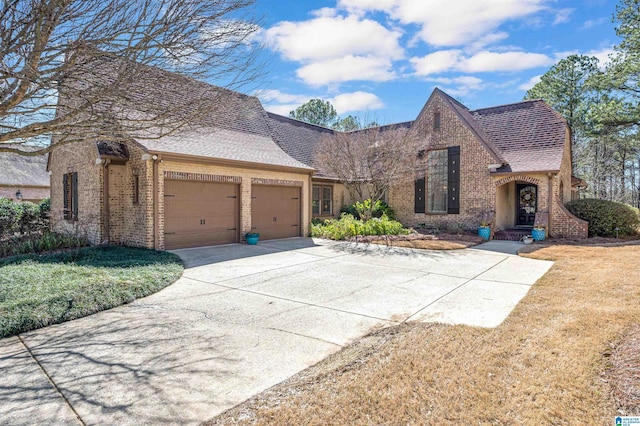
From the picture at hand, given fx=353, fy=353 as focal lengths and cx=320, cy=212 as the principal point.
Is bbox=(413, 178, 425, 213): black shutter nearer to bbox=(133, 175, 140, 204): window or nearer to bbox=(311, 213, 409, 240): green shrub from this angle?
bbox=(311, 213, 409, 240): green shrub

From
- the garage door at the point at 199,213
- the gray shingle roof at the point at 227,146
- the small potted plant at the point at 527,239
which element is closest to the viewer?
the gray shingle roof at the point at 227,146

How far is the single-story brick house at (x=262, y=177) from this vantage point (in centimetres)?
1011

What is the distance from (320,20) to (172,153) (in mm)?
5278

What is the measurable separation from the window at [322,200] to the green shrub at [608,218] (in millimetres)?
11021

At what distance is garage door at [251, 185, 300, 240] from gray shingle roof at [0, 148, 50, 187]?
19.3m

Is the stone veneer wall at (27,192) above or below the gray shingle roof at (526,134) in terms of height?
below

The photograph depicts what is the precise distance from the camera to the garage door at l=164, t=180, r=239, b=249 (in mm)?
10484

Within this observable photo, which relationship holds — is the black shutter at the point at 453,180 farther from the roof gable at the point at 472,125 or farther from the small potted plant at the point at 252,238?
the small potted plant at the point at 252,238

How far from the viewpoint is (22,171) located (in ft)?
81.8

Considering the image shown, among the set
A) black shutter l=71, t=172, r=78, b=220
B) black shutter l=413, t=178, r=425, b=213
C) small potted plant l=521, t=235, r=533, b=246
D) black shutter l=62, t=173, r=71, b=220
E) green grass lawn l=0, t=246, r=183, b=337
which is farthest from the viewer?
black shutter l=413, t=178, r=425, b=213

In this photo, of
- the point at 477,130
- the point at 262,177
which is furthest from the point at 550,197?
the point at 262,177

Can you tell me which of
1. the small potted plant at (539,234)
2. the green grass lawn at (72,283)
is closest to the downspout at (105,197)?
the green grass lawn at (72,283)

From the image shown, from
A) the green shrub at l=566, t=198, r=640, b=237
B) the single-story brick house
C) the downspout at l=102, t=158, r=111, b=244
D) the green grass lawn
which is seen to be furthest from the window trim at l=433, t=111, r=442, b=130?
the downspout at l=102, t=158, r=111, b=244

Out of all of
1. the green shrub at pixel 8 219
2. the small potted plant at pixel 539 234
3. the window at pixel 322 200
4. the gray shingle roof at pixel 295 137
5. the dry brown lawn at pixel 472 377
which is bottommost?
the dry brown lawn at pixel 472 377
